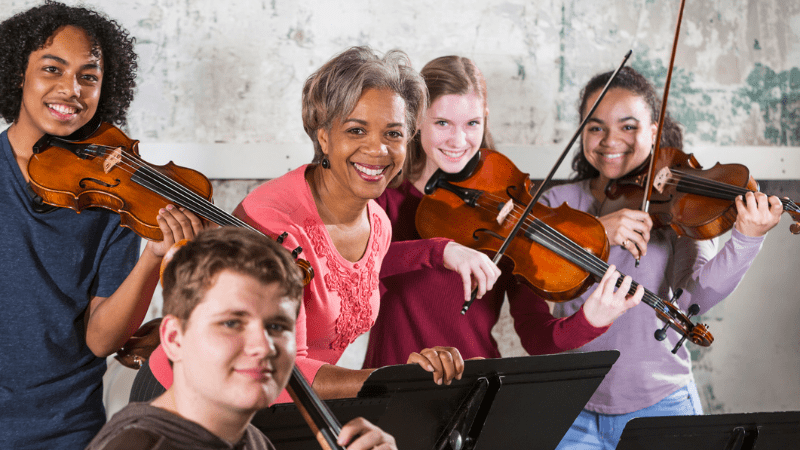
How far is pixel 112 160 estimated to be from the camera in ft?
4.88

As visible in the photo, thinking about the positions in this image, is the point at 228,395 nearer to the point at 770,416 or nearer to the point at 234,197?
the point at 770,416

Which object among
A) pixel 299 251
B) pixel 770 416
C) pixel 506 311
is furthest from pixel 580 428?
pixel 299 251

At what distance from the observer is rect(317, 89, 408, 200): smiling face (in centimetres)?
162

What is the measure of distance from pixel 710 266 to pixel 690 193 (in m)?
0.24

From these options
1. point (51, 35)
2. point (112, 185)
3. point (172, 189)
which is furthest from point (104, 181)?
point (51, 35)

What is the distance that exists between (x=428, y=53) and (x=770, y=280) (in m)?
1.84

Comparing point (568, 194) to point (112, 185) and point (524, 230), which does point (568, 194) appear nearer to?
point (524, 230)

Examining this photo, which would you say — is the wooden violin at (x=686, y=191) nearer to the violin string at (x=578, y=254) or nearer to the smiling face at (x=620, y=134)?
the smiling face at (x=620, y=134)

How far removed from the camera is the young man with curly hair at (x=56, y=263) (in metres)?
1.44

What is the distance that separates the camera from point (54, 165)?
4.75 ft

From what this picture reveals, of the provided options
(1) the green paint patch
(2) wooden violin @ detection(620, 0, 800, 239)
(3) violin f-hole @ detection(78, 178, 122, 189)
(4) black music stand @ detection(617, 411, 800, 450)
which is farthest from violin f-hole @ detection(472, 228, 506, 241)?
(1) the green paint patch

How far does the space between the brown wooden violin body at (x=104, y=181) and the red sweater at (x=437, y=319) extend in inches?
25.2

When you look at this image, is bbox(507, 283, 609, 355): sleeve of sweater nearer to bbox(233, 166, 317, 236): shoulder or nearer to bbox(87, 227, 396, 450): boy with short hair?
bbox(233, 166, 317, 236): shoulder

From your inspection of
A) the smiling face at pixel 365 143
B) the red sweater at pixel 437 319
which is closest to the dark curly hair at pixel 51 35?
the smiling face at pixel 365 143
